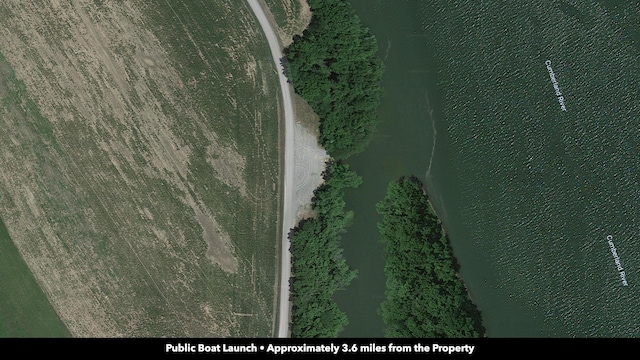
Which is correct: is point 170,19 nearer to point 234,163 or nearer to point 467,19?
point 234,163

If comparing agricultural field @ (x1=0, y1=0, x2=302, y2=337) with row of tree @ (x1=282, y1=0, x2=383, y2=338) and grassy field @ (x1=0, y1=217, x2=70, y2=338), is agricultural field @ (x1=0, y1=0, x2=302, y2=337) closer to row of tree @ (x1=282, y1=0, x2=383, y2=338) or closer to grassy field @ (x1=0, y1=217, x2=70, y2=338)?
grassy field @ (x1=0, y1=217, x2=70, y2=338)

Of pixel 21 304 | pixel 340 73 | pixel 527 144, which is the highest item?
pixel 340 73

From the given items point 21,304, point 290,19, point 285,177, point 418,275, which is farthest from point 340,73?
point 21,304

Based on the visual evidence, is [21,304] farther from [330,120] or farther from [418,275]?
[418,275]

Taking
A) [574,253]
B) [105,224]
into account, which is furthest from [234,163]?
[574,253]

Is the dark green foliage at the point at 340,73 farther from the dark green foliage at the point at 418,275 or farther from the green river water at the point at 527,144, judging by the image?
the dark green foliage at the point at 418,275

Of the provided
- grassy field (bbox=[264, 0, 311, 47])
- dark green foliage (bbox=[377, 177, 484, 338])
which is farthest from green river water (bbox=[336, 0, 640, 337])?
grassy field (bbox=[264, 0, 311, 47])
